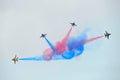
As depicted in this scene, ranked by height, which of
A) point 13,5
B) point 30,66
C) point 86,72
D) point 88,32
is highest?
point 13,5

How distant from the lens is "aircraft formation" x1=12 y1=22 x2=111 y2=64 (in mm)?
2570

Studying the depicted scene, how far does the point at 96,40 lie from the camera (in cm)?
257

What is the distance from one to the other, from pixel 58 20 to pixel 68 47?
37cm

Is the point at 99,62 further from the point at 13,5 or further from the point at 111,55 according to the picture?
the point at 13,5

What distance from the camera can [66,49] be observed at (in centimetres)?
259

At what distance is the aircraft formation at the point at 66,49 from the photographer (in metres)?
2.57

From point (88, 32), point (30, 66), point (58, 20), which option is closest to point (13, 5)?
point (58, 20)

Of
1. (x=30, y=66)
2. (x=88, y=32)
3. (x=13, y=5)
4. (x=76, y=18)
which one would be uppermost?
(x=13, y=5)

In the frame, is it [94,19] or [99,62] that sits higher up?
[94,19]

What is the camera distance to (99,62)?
2539 millimetres

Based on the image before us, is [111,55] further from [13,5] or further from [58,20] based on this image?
[13,5]

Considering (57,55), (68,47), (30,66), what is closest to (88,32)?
(68,47)

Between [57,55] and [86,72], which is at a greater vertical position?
[57,55]

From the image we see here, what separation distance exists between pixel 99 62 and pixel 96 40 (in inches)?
10.7
